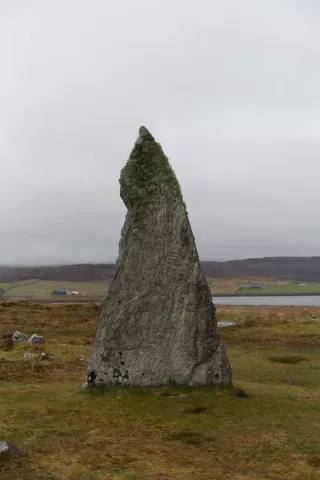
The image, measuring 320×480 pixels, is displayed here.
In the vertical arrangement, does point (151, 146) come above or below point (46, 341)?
above

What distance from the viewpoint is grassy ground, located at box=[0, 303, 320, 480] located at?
10.5m

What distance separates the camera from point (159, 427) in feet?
44.6

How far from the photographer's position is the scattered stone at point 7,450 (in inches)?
430

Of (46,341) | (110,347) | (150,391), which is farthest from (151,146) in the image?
(46,341)

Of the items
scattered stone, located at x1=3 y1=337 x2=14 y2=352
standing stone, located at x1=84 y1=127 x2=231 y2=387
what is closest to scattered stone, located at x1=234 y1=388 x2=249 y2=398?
standing stone, located at x1=84 y1=127 x2=231 y2=387

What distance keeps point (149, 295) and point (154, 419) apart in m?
4.29

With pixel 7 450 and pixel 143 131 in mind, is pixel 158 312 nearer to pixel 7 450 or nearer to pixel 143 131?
pixel 143 131

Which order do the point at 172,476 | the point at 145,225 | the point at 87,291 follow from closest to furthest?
the point at 172,476, the point at 145,225, the point at 87,291

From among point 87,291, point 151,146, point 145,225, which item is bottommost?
point 87,291

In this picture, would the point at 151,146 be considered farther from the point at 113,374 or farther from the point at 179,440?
the point at 179,440

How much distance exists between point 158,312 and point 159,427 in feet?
14.1

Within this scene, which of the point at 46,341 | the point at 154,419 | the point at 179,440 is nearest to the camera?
the point at 179,440

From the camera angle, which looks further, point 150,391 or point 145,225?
point 145,225

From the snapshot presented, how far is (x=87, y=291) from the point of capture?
504 ft
